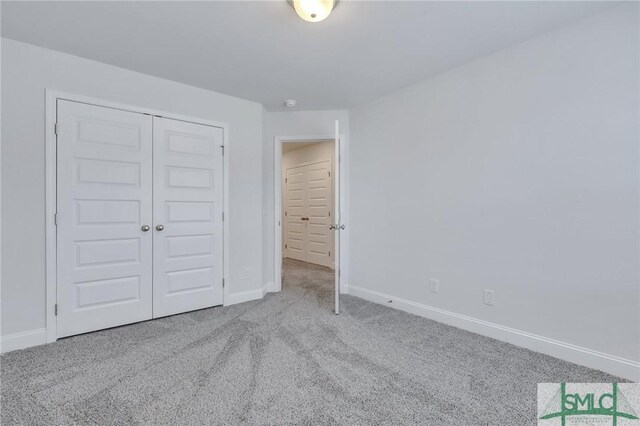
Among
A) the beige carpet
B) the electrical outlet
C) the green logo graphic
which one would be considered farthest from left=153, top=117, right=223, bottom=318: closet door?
the green logo graphic

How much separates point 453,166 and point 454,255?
0.85 m

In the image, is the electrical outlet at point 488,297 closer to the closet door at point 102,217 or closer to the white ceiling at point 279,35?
the white ceiling at point 279,35

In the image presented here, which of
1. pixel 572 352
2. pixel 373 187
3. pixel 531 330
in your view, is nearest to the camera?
pixel 572 352

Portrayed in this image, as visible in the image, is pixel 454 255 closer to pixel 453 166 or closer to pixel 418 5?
pixel 453 166

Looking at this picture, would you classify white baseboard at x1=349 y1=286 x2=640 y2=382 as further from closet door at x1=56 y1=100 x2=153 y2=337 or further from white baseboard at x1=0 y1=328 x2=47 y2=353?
white baseboard at x1=0 y1=328 x2=47 y2=353

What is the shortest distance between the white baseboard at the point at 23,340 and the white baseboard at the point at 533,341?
10.5 ft

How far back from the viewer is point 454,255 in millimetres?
2760

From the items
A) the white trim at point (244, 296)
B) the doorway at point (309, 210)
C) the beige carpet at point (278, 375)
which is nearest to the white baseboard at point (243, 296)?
the white trim at point (244, 296)

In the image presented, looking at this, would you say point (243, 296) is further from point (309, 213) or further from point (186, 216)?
point (309, 213)

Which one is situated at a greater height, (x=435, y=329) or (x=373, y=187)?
(x=373, y=187)

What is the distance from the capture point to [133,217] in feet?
9.05

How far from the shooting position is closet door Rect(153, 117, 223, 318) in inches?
115

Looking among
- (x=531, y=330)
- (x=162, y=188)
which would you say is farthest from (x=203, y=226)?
(x=531, y=330)

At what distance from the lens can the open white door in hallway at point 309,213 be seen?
5.59 m
